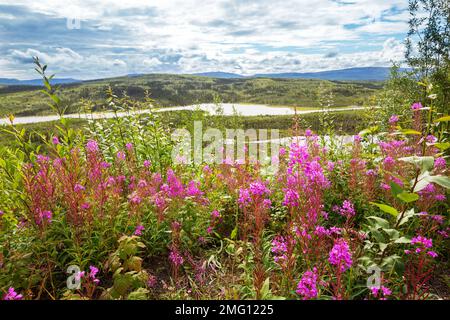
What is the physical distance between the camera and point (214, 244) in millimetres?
4113

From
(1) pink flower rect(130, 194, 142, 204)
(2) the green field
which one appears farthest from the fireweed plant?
(2) the green field

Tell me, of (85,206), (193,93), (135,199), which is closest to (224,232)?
(135,199)

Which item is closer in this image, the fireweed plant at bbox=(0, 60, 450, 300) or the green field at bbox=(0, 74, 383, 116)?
the fireweed plant at bbox=(0, 60, 450, 300)

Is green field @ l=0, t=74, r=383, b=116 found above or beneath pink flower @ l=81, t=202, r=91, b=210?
above

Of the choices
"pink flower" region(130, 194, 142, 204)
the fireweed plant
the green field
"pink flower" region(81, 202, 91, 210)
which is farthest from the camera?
the green field

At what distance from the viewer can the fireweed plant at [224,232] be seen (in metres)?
2.71

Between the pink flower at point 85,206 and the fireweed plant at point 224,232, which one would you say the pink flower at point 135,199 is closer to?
the fireweed plant at point 224,232

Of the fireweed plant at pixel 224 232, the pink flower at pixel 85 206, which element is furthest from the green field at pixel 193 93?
the pink flower at pixel 85 206

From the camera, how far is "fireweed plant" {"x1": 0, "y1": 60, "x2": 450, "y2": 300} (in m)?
2.71

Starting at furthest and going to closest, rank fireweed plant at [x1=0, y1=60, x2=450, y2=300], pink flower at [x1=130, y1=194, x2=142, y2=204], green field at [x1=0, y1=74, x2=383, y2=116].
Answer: green field at [x1=0, y1=74, x2=383, y2=116]
pink flower at [x1=130, y1=194, x2=142, y2=204]
fireweed plant at [x1=0, y1=60, x2=450, y2=300]

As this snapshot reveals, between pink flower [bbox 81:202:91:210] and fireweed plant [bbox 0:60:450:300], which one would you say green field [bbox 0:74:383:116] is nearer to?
fireweed plant [bbox 0:60:450:300]

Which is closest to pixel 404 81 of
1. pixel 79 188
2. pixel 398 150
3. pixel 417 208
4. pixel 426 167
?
pixel 398 150
